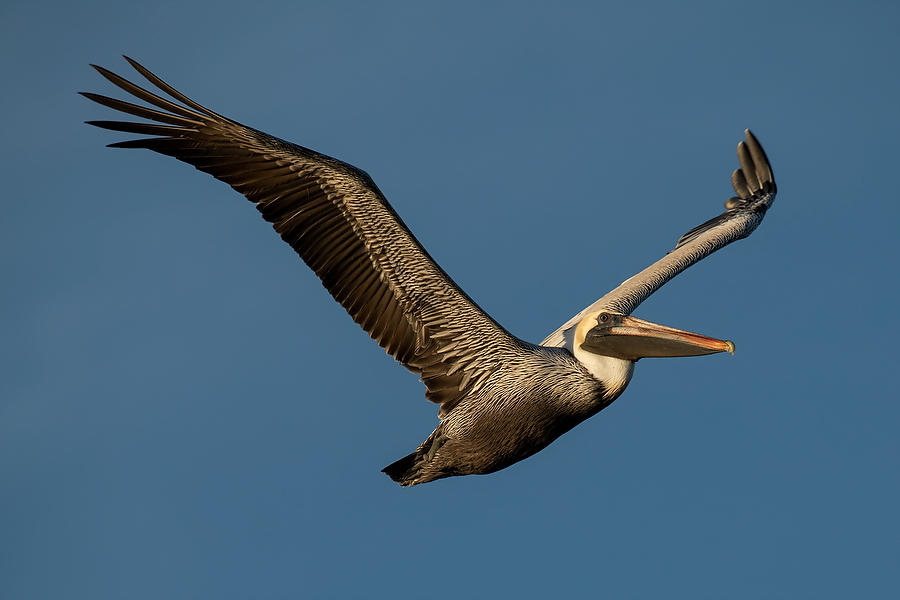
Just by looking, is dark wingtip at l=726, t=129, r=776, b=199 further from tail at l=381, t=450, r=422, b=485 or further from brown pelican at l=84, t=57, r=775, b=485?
tail at l=381, t=450, r=422, b=485

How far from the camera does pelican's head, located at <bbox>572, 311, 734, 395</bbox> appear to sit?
11.4 metres

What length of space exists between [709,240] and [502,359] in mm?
5148

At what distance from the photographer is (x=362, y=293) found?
1149 cm

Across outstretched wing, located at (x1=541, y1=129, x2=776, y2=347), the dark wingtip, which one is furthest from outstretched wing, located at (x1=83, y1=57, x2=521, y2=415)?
the dark wingtip

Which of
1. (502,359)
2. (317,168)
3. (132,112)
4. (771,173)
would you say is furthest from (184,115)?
(771,173)

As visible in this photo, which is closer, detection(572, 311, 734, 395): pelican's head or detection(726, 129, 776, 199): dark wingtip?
detection(572, 311, 734, 395): pelican's head

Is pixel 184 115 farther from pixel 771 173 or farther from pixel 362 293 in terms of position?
pixel 771 173

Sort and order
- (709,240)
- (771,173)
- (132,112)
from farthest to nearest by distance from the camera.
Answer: (771,173), (709,240), (132,112)

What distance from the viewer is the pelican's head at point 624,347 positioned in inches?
448

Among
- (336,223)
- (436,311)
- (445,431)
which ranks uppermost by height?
(336,223)

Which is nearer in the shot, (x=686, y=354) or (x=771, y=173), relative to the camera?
(x=686, y=354)

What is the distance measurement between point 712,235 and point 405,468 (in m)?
6.20

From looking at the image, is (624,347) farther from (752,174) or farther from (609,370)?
(752,174)

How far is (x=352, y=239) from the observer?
37.1 feet
